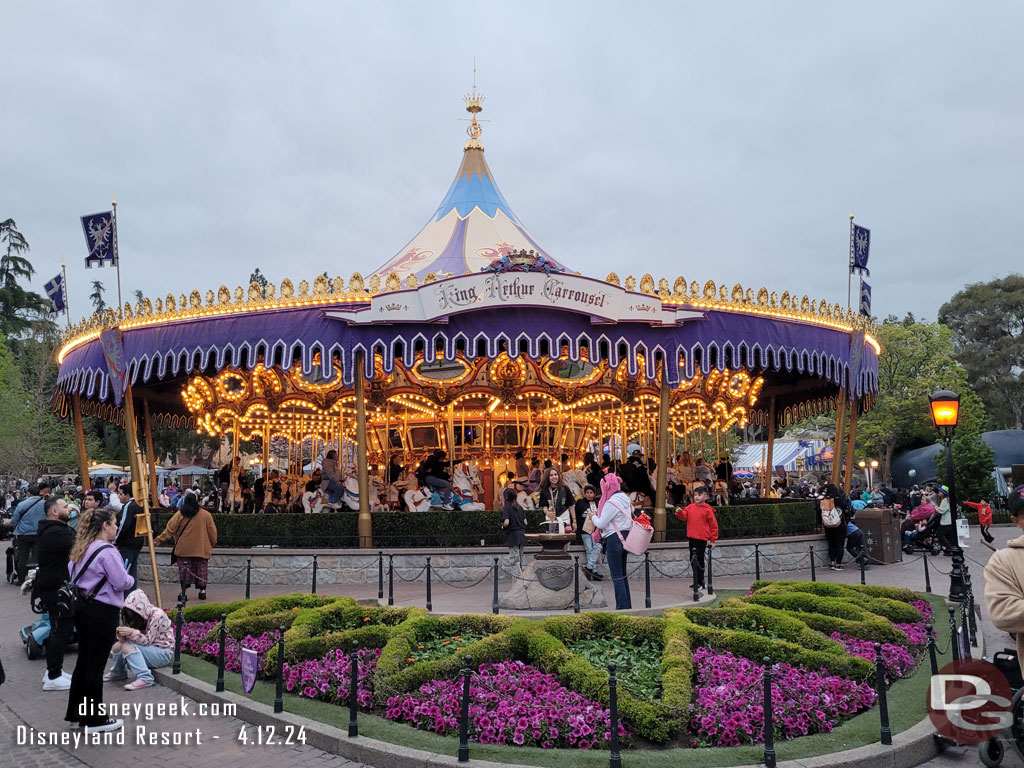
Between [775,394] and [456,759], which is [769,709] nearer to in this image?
[456,759]

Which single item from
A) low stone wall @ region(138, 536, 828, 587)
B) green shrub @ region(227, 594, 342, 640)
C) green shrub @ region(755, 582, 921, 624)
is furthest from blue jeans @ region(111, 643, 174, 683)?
green shrub @ region(755, 582, 921, 624)

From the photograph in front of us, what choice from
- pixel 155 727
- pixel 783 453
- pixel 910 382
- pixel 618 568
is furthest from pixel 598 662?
pixel 783 453

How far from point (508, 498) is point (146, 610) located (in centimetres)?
624

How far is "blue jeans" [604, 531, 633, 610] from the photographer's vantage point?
36.2 ft

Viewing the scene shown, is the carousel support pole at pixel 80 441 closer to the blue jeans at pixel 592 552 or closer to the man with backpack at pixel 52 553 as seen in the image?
the man with backpack at pixel 52 553

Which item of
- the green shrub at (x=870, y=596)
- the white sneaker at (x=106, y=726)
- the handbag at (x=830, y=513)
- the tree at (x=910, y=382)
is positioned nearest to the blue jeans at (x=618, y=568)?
the green shrub at (x=870, y=596)

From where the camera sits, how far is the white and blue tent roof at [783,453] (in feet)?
174

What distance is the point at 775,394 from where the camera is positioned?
25.1 m

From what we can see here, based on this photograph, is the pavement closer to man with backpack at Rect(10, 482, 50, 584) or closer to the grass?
the grass

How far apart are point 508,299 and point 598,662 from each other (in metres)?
8.81

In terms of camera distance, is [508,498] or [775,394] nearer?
[508,498]

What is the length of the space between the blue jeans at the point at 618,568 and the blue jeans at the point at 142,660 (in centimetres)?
583

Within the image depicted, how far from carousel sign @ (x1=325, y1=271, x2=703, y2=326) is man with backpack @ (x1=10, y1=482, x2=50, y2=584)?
7118 mm

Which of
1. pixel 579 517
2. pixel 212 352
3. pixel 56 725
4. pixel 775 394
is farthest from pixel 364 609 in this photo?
pixel 775 394
